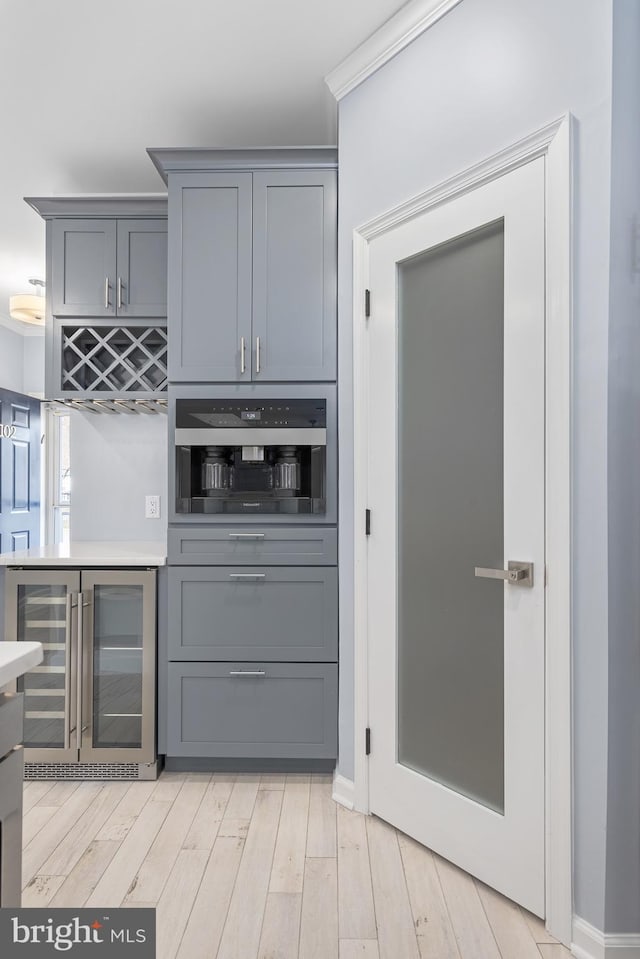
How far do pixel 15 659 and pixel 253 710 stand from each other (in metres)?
1.88

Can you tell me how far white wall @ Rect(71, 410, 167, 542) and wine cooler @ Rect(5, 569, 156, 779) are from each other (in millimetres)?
789

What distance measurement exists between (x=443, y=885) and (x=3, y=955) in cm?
129

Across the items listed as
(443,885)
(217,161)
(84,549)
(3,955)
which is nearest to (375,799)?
(443,885)

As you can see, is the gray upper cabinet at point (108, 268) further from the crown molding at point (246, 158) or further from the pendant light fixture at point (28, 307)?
the pendant light fixture at point (28, 307)

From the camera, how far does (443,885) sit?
194 centimetres

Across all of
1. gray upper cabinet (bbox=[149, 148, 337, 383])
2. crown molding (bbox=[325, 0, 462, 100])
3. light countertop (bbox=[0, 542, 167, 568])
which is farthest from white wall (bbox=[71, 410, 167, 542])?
crown molding (bbox=[325, 0, 462, 100])

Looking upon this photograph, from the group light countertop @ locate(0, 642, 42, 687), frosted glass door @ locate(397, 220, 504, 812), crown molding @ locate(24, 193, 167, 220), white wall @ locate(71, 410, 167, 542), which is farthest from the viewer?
white wall @ locate(71, 410, 167, 542)

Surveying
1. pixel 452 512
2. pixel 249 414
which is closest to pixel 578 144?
pixel 452 512

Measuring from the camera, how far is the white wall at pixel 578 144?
5.30ft

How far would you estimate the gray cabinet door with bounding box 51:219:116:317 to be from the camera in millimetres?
3051

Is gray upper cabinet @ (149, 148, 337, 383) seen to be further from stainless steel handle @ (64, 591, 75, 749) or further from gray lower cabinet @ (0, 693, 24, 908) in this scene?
gray lower cabinet @ (0, 693, 24, 908)

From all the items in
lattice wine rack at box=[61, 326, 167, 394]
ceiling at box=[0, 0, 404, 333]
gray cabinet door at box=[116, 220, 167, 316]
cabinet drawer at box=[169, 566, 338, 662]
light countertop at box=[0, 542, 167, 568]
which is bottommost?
cabinet drawer at box=[169, 566, 338, 662]

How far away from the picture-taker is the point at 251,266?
2689 mm

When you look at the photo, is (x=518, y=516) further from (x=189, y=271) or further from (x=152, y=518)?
(x=152, y=518)
